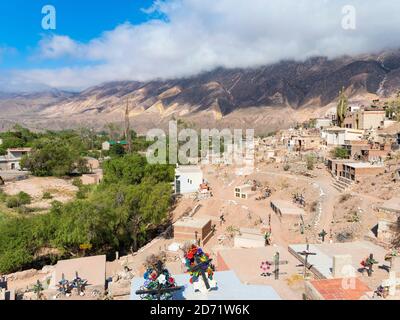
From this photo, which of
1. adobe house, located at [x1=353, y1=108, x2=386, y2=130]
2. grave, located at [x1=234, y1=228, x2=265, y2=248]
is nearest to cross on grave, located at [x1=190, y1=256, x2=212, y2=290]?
grave, located at [x1=234, y1=228, x2=265, y2=248]

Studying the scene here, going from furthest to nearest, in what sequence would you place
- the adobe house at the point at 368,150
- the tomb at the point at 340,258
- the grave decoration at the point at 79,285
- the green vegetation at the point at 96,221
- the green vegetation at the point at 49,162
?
the green vegetation at the point at 49,162, the adobe house at the point at 368,150, the green vegetation at the point at 96,221, the grave decoration at the point at 79,285, the tomb at the point at 340,258

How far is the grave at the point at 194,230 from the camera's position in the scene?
2217 centimetres

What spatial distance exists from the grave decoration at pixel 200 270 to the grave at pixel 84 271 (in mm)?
5898

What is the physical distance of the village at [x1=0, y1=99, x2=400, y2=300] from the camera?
10.4 metres

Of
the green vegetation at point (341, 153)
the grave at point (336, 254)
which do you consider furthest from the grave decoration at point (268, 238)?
the green vegetation at point (341, 153)

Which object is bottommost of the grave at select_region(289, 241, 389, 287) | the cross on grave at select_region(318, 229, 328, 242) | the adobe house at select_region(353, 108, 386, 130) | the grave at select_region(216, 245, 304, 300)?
the cross on grave at select_region(318, 229, 328, 242)

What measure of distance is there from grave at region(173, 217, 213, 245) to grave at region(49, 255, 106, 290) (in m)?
7.13

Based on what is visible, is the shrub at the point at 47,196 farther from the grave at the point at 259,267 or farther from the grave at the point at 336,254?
the grave at the point at 336,254

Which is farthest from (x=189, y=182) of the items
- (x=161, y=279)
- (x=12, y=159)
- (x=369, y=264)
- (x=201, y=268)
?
(x=12, y=159)

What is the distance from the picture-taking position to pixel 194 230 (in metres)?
22.3

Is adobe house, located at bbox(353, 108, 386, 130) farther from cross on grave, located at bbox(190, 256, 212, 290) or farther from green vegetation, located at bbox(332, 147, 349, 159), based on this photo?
cross on grave, located at bbox(190, 256, 212, 290)

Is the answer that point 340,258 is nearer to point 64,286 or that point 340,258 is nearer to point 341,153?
Result: point 64,286

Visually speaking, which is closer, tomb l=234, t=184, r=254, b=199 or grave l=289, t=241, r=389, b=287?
grave l=289, t=241, r=389, b=287
